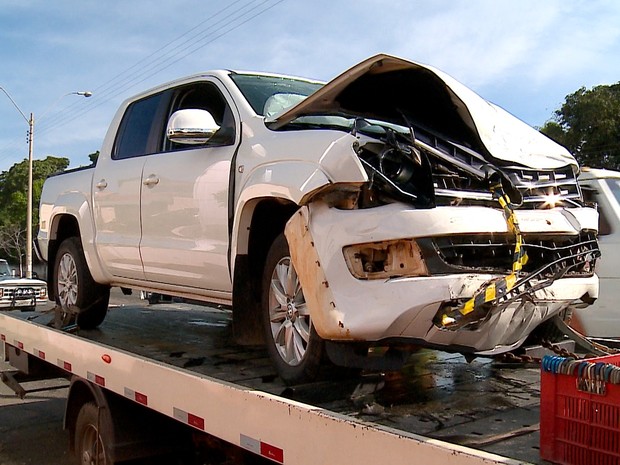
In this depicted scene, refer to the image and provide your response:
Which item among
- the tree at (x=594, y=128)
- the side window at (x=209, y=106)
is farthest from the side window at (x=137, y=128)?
the tree at (x=594, y=128)

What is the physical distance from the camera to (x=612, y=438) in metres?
1.99

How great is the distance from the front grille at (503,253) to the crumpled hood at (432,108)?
36 cm

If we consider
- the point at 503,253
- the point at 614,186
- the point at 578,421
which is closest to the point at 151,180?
the point at 503,253

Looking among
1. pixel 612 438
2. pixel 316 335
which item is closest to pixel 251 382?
pixel 316 335

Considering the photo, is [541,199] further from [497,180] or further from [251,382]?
[251,382]

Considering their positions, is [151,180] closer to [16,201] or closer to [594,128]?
[594,128]

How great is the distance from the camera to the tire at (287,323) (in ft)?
11.2

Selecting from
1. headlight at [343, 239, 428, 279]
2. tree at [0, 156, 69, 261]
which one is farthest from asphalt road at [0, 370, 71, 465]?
tree at [0, 156, 69, 261]

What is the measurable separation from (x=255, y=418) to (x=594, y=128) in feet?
74.4

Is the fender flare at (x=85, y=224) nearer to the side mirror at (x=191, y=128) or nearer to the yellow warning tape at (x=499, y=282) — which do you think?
the side mirror at (x=191, y=128)

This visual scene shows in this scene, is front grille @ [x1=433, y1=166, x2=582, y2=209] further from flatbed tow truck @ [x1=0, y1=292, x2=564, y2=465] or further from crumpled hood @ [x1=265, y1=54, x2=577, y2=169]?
flatbed tow truck @ [x1=0, y1=292, x2=564, y2=465]

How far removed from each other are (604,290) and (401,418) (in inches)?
153

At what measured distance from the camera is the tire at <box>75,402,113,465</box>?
4.60 metres

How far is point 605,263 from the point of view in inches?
244
